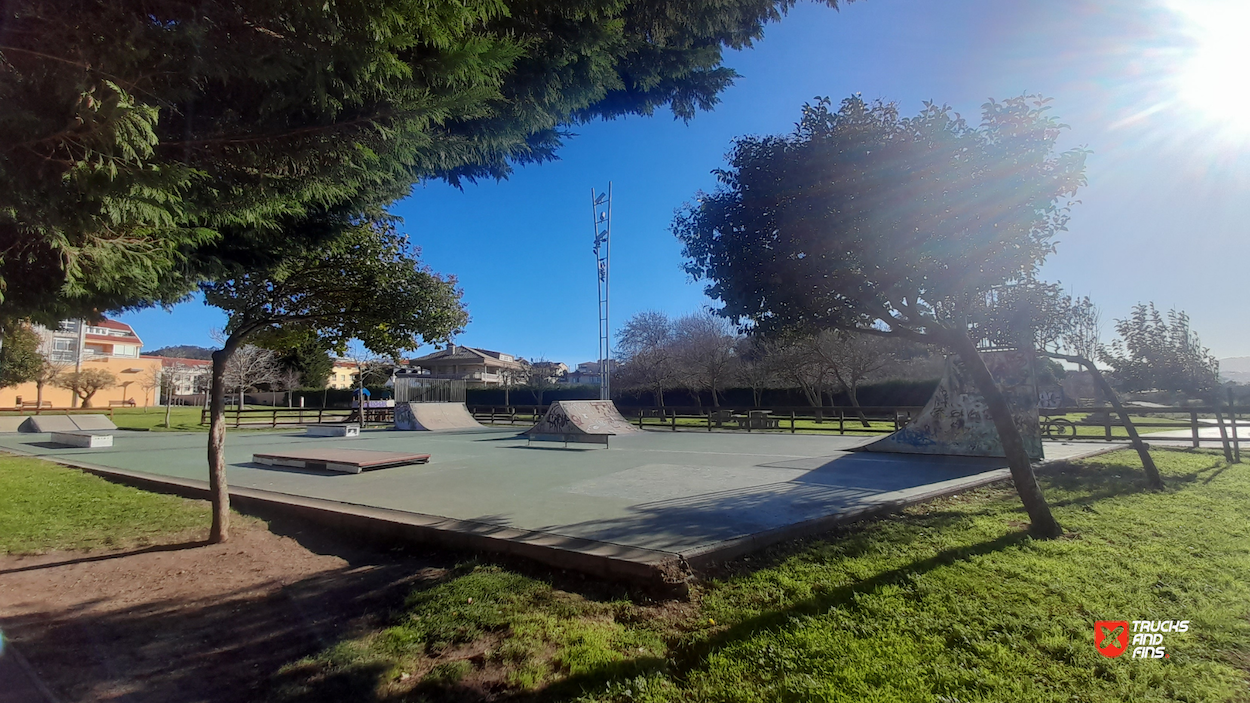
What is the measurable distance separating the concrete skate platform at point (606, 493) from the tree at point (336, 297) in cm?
183

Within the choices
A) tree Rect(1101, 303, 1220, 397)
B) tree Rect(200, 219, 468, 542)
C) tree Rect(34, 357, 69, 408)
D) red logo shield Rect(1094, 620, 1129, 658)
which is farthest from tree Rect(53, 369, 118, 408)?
tree Rect(1101, 303, 1220, 397)

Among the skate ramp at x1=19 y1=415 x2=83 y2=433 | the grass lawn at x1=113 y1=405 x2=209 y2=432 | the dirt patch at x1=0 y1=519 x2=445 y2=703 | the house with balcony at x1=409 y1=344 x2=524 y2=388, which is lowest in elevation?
the dirt patch at x1=0 y1=519 x2=445 y2=703

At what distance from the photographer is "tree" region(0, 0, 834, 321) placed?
1.95m

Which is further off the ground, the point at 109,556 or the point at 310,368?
the point at 310,368

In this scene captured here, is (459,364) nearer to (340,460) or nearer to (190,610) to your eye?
(340,460)

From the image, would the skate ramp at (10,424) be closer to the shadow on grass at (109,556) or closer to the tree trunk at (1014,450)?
the shadow on grass at (109,556)

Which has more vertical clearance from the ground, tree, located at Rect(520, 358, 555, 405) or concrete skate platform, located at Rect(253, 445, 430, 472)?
tree, located at Rect(520, 358, 555, 405)

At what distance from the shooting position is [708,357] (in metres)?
30.3

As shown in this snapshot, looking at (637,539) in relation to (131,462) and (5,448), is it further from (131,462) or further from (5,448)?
(5,448)

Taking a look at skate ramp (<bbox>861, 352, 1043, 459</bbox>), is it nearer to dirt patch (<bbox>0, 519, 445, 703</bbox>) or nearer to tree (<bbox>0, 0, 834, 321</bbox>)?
tree (<bbox>0, 0, 834, 321</bbox>)

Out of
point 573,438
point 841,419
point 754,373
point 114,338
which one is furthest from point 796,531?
point 114,338

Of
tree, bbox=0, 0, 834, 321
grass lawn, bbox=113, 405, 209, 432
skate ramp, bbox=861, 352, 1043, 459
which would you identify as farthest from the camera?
grass lawn, bbox=113, 405, 209, 432

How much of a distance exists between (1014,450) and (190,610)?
6.35 m

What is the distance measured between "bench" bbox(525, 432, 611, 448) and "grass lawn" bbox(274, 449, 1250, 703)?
29.5 ft
